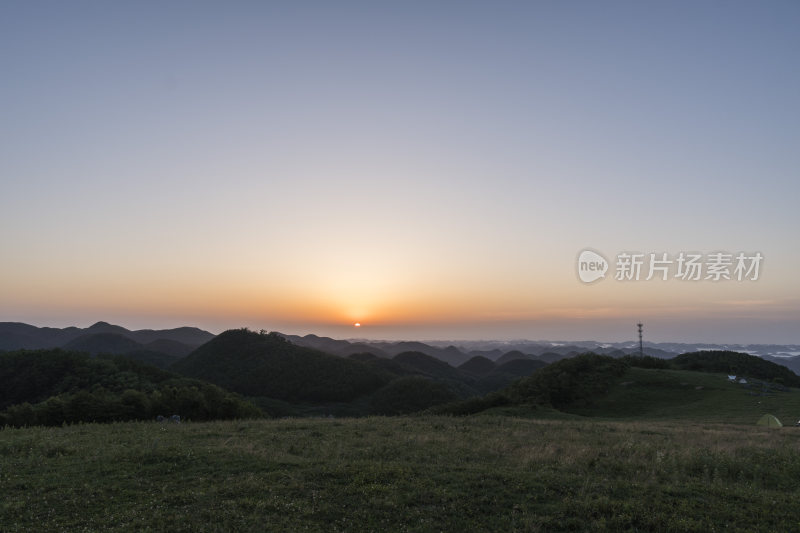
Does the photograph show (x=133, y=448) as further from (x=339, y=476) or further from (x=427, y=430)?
(x=427, y=430)

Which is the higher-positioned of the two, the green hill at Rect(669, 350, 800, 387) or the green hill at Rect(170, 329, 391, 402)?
the green hill at Rect(669, 350, 800, 387)

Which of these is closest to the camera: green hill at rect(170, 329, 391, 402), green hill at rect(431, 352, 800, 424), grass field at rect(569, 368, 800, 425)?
grass field at rect(569, 368, 800, 425)

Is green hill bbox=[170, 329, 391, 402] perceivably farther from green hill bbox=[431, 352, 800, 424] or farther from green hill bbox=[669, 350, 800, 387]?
green hill bbox=[669, 350, 800, 387]

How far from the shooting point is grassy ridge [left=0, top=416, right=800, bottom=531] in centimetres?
1139

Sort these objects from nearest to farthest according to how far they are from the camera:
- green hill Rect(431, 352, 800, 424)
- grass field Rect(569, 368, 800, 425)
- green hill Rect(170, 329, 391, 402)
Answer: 1. grass field Rect(569, 368, 800, 425)
2. green hill Rect(431, 352, 800, 424)
3. green hill Rect(170, 329, 391, 402)

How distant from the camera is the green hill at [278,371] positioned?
128 meters

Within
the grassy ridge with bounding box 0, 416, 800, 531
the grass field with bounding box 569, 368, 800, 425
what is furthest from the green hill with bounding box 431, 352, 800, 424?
the grassy ridge with bounding box 0, 416, 800, 531

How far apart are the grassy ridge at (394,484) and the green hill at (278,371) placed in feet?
359

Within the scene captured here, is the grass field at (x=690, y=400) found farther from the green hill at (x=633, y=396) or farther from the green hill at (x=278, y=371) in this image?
the green hill at (x=278, y=371)

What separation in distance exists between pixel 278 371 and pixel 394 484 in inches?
5126

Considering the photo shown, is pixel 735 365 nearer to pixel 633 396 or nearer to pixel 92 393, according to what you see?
pixel 633 396

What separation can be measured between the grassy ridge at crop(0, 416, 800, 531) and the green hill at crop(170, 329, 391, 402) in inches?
4308

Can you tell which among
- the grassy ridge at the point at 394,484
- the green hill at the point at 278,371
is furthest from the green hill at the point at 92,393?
the green hill at the point at 278,371

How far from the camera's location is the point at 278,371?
5335 inches
